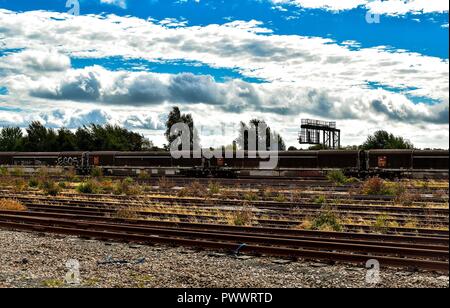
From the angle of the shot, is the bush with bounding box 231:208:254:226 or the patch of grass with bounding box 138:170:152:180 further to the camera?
the patch of grass with bounding box 138:170:152:180

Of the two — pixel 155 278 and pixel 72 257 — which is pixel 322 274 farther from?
pixel 72 257

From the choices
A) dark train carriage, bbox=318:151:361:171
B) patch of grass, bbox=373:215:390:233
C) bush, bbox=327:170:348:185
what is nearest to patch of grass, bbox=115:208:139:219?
patch of grass, bbox=373:215:390:233

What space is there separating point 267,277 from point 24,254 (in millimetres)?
5608

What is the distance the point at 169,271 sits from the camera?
991cm

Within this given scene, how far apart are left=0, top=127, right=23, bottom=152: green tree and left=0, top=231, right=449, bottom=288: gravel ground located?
79.5m

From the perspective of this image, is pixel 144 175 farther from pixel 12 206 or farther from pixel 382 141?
pixel 382 141

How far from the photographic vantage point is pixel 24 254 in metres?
11.7

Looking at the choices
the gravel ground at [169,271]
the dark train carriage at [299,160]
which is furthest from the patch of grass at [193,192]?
the dark train carriage at [299,160]

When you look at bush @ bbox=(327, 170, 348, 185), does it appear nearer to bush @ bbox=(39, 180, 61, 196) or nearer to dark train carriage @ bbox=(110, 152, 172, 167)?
dark train carriage @ bbox=(110, 152, 172, 167)

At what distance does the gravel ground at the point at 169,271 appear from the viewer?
902 centimetres

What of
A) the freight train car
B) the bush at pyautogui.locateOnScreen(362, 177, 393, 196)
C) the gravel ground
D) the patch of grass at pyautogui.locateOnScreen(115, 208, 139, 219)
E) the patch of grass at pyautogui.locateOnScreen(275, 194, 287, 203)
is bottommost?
the gravel ground

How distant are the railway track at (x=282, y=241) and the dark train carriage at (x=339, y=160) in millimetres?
25466

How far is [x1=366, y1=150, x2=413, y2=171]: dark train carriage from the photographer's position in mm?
36844

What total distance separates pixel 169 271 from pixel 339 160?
31072 millimetres
